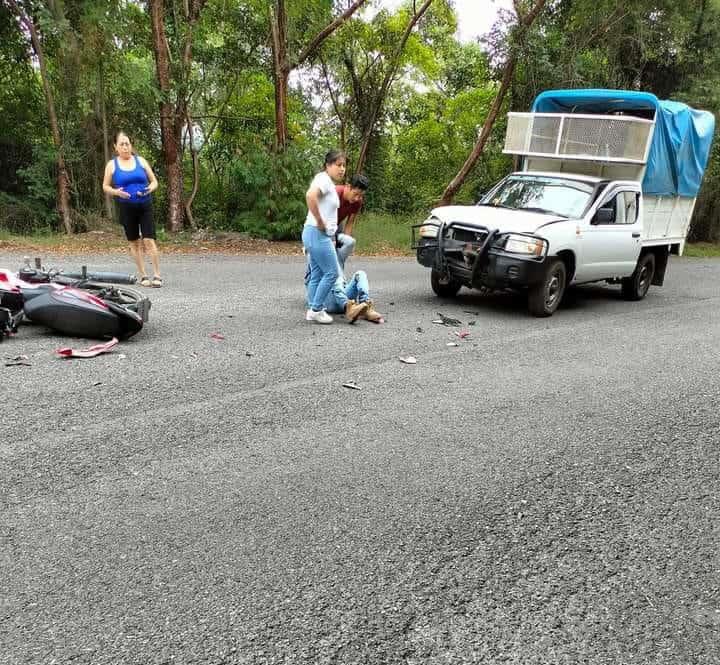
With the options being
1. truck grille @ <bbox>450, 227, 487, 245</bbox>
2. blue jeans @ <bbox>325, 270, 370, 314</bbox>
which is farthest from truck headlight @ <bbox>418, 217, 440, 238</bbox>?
blue jeans @ <bbox>325, 270, 370, 314</bbox>

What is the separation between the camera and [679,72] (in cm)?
2145

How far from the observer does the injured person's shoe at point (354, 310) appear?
7.24 meters

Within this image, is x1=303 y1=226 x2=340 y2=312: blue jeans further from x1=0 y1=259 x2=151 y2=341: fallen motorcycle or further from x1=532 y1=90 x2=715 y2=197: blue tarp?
x1=532 y1=90 x2=715 y2=197: blue tarp

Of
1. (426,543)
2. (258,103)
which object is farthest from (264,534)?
(258,103)

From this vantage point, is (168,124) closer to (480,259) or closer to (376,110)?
(480,259)

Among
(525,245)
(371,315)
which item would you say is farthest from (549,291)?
(371,315)

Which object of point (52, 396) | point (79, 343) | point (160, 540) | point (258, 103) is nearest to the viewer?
point (160, 540)

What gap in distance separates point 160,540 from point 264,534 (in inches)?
18.6

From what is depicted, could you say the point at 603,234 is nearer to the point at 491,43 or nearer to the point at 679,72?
the point at 491,43

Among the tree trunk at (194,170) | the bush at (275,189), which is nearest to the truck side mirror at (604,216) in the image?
the bush at (275,189)

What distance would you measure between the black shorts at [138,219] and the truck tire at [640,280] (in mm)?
7404

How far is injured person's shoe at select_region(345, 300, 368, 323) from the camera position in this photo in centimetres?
724

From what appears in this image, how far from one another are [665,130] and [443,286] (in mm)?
4855

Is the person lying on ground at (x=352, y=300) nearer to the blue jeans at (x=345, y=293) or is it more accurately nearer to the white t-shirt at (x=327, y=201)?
the blue jeans at (x=345, y=293)
